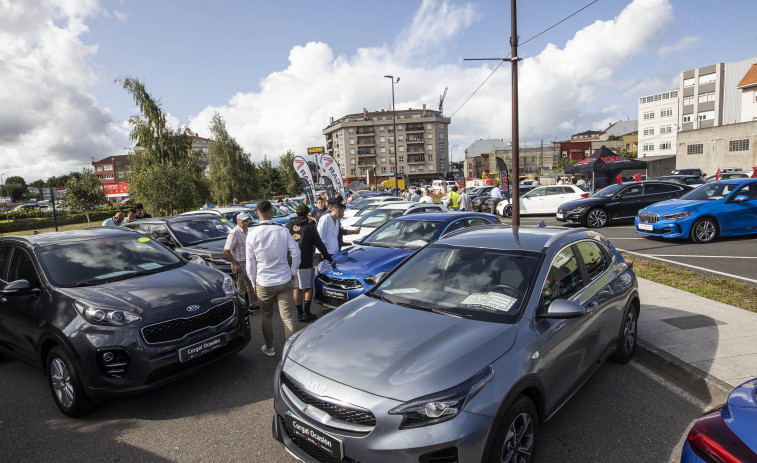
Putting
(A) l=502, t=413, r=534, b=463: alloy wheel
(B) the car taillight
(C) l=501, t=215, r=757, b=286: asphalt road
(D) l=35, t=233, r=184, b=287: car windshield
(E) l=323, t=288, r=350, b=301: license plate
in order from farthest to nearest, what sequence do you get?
(C) l=501, t=215, r=757, b=286: asphalt road
(E) l=323, t=288, r=350, b=301: license plate
(D) l=35, t=233, r=184, b=287: car windshield
(A) l=502, t=413, r=534, b=463: alloy wheel
(B) the car taillight

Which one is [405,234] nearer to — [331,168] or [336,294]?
[336,294]

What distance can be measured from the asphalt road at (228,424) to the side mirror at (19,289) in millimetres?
1112

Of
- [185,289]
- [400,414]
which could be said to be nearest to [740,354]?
[400,414]

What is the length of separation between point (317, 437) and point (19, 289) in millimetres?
3709

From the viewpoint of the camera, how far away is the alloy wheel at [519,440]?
2.53m

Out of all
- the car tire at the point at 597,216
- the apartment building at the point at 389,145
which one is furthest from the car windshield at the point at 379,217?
the apartment building at the point at 389,145

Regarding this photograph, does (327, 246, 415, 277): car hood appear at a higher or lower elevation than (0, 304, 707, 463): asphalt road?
higher

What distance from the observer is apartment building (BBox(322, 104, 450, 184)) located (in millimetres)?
102562

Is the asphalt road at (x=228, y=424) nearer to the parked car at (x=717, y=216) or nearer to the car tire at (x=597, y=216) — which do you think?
the parked car at (x=717, y=216)

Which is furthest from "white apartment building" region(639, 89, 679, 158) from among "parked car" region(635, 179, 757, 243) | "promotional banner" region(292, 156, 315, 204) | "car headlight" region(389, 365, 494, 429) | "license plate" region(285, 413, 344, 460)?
"license plate" region(285, 413, 344, 460)

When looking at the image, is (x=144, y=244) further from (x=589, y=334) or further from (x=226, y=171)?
(x=226, y=171)

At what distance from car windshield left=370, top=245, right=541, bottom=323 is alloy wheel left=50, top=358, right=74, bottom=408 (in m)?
2.95

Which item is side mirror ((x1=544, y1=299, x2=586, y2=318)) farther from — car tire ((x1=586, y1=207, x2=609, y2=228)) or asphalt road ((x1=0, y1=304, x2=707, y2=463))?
car tire ((x1=586, y1=207, x2=609, y2=228))

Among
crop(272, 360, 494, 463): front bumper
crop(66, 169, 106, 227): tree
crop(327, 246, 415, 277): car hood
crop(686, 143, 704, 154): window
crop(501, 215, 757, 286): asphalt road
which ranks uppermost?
crop(686, 143, 704, 154): window
